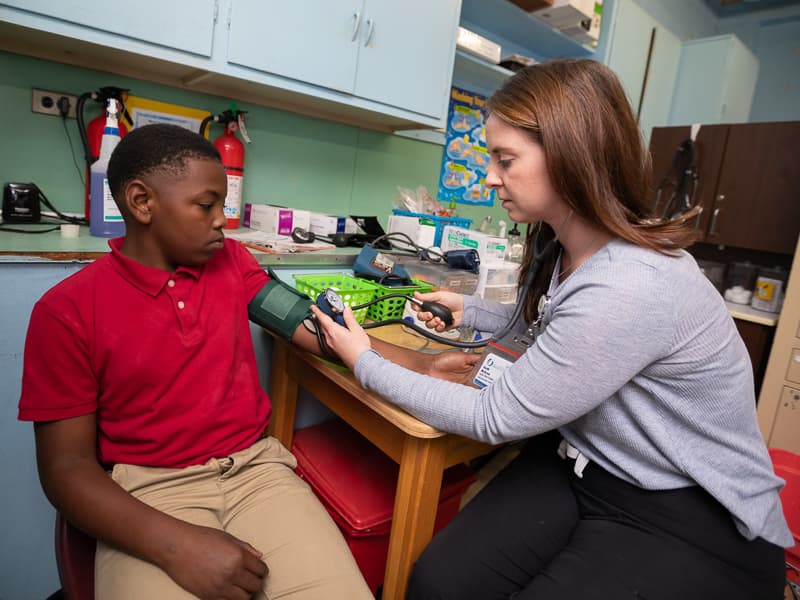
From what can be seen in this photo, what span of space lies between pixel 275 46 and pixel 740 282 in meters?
2.59

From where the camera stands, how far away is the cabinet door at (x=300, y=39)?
127 centimetres

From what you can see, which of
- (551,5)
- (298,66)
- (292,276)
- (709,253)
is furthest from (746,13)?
(292,276)

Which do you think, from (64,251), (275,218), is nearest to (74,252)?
(64,251)

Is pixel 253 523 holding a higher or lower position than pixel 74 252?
lower

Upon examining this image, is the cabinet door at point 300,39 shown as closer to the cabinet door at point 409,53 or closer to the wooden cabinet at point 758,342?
the cabinet door at point 409,53

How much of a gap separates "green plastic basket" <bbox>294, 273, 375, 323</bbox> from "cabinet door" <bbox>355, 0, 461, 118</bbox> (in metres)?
0.67

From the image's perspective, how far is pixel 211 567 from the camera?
0.68 m

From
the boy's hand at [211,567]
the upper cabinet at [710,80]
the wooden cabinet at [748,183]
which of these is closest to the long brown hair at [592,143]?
the boy's hand at [211,567]

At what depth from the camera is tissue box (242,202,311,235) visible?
61.7 inches

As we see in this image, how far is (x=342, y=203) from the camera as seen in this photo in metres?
1.98

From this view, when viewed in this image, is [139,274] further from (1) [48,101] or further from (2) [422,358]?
(1) [48,101]

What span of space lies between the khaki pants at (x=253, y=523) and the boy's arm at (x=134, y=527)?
0.03m

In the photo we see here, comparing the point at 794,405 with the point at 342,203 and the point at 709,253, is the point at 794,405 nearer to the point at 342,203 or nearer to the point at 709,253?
the point at 709,253

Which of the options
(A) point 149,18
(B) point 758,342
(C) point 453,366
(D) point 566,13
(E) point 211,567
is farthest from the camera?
(B) point 758,342
